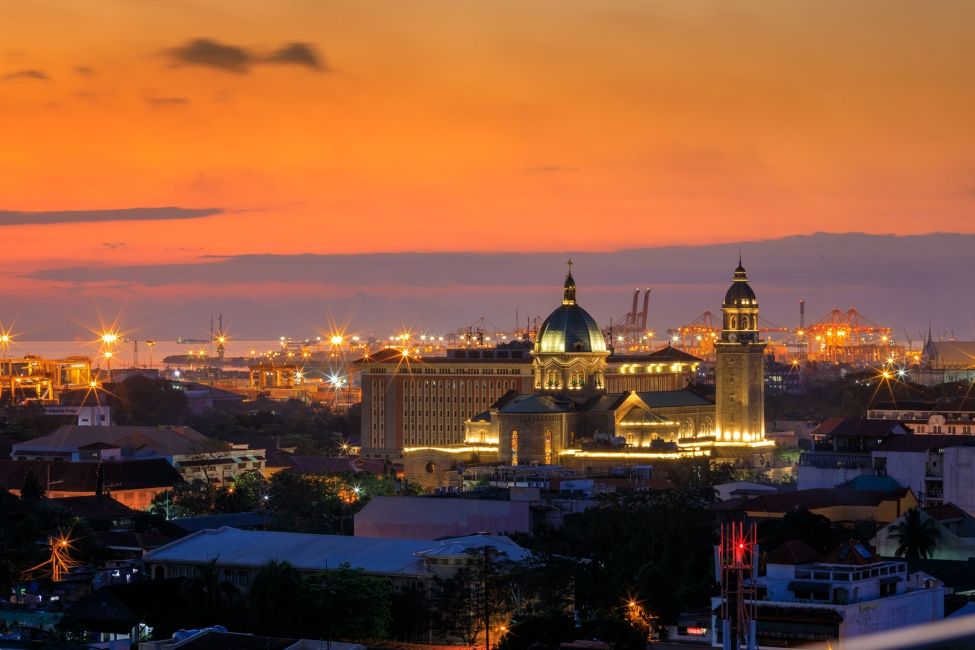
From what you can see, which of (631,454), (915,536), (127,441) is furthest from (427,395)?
(915,536)

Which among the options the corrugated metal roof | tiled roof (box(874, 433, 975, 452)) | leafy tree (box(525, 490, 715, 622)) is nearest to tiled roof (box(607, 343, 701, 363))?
tiled roof (box(874, 433, 975, 452))

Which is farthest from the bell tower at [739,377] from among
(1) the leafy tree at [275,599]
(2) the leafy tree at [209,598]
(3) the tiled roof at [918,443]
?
(1) the leafy tree at [275,599]

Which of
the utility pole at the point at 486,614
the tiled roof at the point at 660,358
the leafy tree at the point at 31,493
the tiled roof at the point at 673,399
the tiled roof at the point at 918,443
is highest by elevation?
the tiled roof at the point at 660,358

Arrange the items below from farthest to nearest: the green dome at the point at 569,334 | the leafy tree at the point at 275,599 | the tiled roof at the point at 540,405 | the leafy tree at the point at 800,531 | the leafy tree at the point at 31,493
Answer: the green dome at the point at 569,334
the tiled roof at the point at 540,405
the leafy tree at the point at 31,493
the leafy tree at the point at 800,531
the leafy tree at the point at 275,599

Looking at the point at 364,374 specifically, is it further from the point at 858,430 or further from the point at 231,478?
the point at 858,430

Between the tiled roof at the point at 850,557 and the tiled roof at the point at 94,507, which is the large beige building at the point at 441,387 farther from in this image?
the tiled roof at the point at 850,557

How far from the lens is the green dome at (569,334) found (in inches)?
5994

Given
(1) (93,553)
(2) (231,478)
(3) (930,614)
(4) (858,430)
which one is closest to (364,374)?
(2) (231,478)

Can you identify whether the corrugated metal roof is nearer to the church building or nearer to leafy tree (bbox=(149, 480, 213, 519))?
leafy tree (bbox=(149, 480, 213, 519))

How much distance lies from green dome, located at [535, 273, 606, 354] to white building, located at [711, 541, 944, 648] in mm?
77241

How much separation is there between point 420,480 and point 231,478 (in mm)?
13093

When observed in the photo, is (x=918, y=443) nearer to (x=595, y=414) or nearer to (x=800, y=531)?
(x=800, y=531)

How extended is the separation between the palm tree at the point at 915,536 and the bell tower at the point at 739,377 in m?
63.6

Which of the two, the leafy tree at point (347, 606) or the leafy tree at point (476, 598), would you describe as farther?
the leafy tree at point (476, 598)
